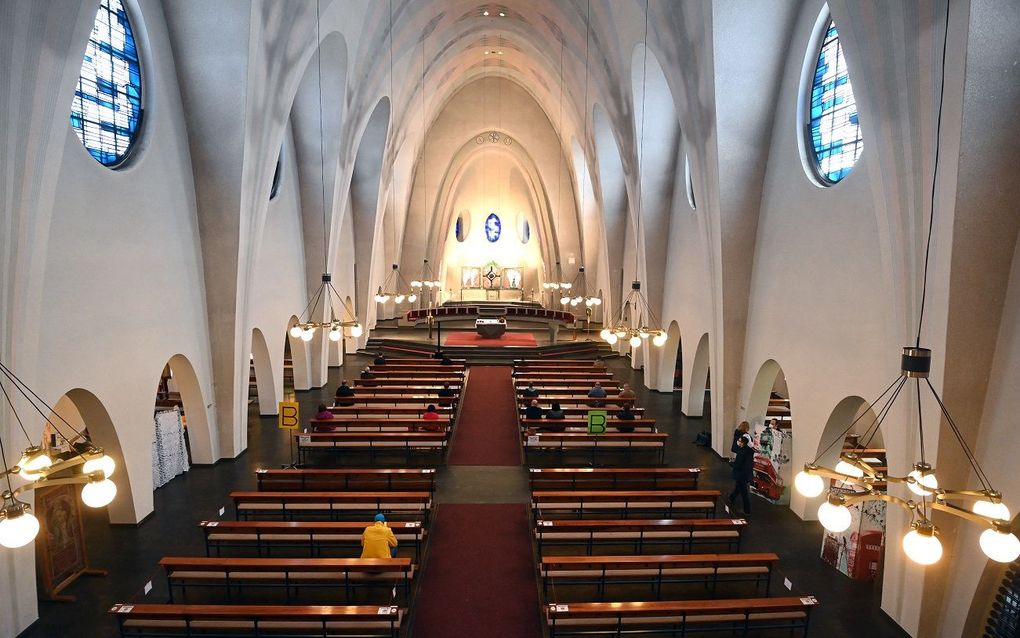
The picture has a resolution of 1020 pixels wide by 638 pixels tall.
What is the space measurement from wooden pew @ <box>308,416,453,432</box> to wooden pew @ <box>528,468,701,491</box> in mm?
3132

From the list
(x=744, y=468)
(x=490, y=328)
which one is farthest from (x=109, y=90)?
(x=490, y=328)

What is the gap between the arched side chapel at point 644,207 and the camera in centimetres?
561

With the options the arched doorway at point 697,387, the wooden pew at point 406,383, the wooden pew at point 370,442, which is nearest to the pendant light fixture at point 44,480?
the wooden pew at point 370,442

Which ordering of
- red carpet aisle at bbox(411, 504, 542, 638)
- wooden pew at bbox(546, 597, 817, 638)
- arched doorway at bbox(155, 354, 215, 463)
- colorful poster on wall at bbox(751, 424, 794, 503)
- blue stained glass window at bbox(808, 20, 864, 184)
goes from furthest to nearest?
arched doorway at bbox(155, 354, 215, 463)
colorful poster on wall at bbox(751, 424, 794, 503)
blue stained glass window at bbox(808, 20, 864, 184)
red carpet aisle at bbox(411, 504, 542, 638)
wooden pew at bbox(546, 597, 817, 638)

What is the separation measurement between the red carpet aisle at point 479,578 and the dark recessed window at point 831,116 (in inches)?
273

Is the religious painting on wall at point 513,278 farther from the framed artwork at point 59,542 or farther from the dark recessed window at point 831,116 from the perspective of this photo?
the framed artwork at point 59,542

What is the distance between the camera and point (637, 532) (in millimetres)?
7410

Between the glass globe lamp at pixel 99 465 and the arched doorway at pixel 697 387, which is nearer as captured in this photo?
the glass globe lamp at pixel 99 465

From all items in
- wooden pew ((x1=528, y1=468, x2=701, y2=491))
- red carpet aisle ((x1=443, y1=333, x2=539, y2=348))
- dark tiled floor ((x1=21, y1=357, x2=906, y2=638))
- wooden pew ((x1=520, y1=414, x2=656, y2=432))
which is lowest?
dark tiled floor ((x1=21, y1=357, x2=906, y2=638))

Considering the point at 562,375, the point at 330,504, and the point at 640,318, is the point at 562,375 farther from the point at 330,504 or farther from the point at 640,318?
the point at 330,504

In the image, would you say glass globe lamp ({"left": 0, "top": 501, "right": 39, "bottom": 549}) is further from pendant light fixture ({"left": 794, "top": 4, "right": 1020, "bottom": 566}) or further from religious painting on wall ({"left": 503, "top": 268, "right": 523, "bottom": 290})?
religious painting on wall ({"left": 503, "top": 268, "right": 523, "bottom": 290})

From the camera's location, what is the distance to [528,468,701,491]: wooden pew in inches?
366

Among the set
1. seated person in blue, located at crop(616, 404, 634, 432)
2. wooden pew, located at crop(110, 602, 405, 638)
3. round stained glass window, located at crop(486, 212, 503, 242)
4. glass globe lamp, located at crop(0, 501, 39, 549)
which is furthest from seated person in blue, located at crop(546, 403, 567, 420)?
round stained glass window, located at crop(486, 212, 503, 242)

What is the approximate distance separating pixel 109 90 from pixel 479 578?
8.61 m
